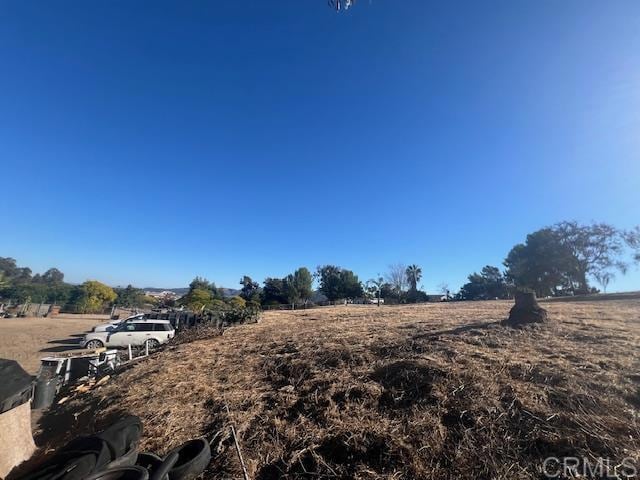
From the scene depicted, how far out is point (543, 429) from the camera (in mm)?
3152

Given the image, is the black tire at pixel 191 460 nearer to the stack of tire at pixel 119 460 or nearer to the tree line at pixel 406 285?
the stack of tire at pixel 119 460

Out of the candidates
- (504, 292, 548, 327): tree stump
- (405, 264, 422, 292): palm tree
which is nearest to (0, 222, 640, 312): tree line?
(405, 264, 422, 292): palm tree

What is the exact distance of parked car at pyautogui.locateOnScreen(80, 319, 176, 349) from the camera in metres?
15.1

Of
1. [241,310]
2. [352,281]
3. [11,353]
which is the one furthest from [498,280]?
[11,353]

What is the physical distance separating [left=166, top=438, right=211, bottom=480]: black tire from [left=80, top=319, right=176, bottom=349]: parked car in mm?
13263

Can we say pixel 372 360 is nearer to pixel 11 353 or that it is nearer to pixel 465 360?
pixel 465 360

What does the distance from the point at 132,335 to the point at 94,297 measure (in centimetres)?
3448

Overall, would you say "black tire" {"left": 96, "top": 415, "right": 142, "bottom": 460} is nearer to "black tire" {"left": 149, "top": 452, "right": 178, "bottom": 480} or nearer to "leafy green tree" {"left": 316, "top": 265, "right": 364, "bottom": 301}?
"black tire" {"left": 149, "top": 452, "right": 178, "bottom": 480}

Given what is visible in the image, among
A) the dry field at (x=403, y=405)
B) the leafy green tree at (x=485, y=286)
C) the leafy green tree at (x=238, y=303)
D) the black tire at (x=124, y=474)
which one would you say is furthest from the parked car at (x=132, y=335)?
the leafy green tree at (x=485, y=286)

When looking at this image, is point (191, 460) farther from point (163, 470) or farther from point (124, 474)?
point (124, 474)

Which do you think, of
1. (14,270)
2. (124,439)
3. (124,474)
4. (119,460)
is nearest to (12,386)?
(124,439)

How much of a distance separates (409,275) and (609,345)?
63970 mm

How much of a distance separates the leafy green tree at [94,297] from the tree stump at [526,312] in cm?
4835

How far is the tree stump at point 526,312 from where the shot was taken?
24.4 feet
